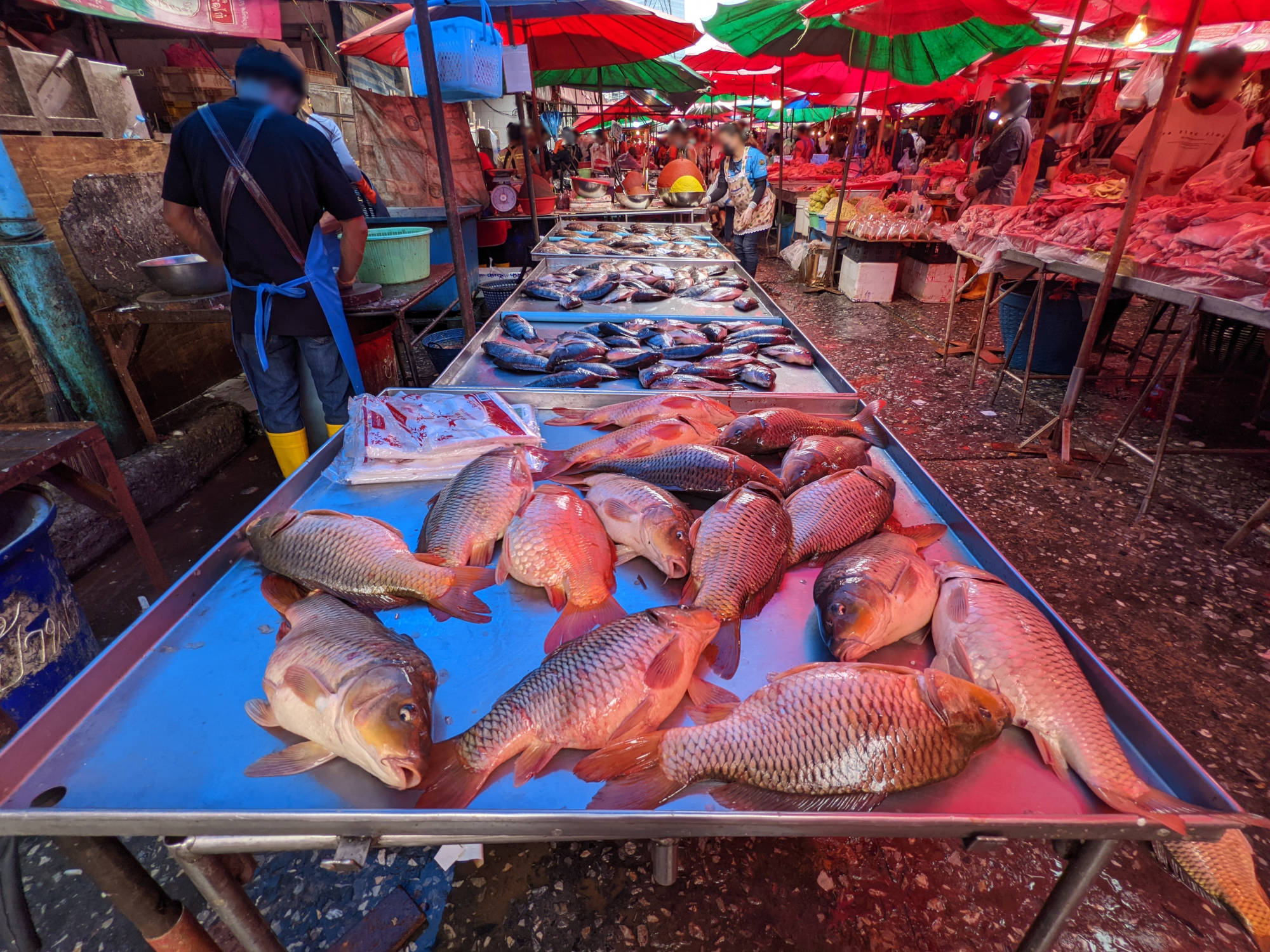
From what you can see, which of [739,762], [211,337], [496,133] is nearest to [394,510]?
[739,762]

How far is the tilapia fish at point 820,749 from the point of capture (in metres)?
1.09

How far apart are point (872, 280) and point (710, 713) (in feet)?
33.1

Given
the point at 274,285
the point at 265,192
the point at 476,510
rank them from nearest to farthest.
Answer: the point at 476,510 → the point at 265,192 → the point at 274,285

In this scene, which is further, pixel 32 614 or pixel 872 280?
pixel 872 280

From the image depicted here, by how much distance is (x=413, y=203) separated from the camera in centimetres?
763

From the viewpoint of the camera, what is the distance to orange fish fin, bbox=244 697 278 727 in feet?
3.98

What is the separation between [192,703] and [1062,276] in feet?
22.7

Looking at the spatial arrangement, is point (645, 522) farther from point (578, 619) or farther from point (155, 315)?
point (155, 315)

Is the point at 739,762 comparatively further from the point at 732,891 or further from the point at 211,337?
the point at 211,337

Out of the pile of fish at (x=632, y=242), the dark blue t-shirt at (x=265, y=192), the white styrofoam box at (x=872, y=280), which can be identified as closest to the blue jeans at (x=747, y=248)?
the white styrofoam box at (x=872, y=280)

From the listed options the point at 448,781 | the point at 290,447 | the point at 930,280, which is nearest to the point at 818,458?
the point at 448,781

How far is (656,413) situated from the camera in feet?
7.95

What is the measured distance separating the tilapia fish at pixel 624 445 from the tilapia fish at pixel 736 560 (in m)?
0.55

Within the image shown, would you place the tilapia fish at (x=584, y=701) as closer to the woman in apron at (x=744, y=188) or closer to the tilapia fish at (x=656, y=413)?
the tilapia fish at (x=656, y=413)
